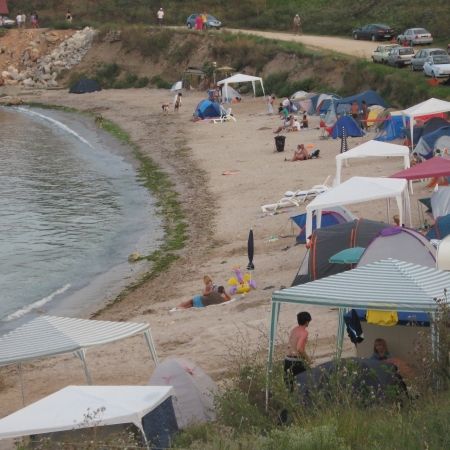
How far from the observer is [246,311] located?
20.3m

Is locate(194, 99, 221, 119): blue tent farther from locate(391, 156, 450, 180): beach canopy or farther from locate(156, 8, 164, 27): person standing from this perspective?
locate(391, 156, 450, 180): beach canopy

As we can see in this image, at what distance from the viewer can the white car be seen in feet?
147

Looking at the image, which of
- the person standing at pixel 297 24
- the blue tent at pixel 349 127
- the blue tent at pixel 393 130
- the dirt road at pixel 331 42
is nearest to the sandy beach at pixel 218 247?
the blue tent at pixel 349 127

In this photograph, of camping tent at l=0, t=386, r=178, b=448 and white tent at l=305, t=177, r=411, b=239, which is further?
white tent at l=305, t=177, r=411, b=239

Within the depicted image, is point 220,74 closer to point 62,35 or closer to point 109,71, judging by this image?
point 109,71

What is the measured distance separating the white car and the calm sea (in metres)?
12.8

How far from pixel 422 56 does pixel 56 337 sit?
35.6 meters

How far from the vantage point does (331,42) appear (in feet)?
206

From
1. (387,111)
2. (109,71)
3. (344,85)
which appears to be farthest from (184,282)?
(109,71)

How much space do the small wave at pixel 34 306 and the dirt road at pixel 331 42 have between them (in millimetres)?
31500

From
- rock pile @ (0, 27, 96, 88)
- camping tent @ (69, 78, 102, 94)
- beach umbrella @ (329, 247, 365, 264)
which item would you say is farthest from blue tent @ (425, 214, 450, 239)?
rock pile @ (0, 27, 96, 88)

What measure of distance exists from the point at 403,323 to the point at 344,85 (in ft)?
124

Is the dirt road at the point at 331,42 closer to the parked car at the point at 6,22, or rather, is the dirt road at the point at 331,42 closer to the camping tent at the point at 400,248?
the parked car at the point at 6,22

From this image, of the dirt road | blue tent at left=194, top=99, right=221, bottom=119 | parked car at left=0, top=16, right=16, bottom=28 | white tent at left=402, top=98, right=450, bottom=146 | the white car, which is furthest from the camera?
parked car at left=0, top=16, right=16, bottom=28
